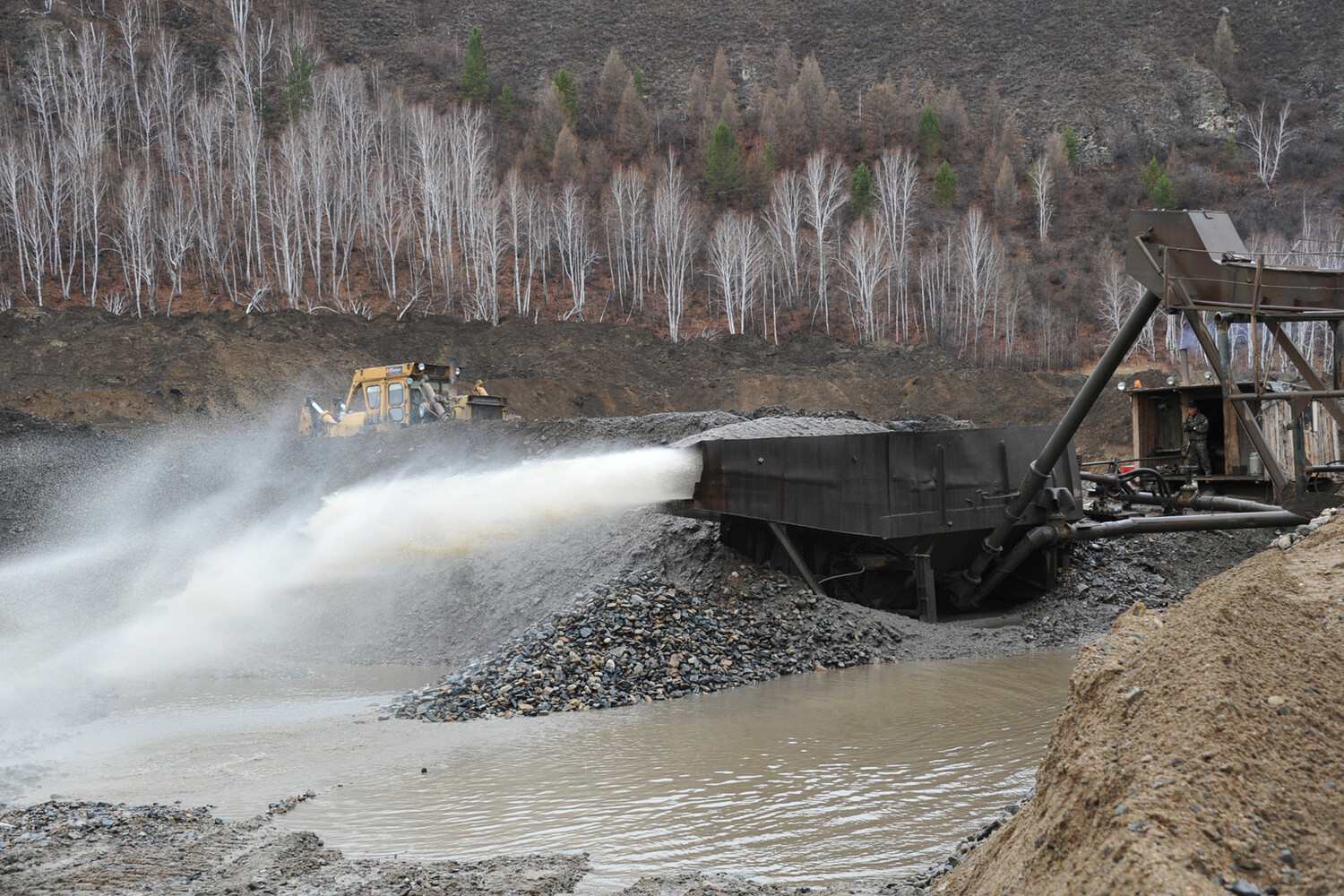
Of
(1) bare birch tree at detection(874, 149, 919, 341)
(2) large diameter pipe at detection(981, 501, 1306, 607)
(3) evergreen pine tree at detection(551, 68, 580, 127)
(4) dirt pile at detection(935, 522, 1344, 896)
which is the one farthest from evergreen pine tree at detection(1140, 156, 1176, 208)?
(4) dirt pile at detection(935, 522, 1344, 896)

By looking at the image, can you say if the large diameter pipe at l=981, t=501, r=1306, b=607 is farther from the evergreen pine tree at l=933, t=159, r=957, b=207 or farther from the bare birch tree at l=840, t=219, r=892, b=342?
the evergreen pine tree at l=933, t=159, r=957, b=207

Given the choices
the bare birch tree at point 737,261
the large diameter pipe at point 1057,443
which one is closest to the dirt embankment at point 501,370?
the bare birch tree at point 737,261

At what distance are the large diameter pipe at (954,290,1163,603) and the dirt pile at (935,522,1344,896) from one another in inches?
276

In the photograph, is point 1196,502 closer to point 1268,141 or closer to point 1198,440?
point 1198,440

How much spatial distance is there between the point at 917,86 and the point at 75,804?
85775 millimetres

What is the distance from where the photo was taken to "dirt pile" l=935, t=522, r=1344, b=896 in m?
3.01

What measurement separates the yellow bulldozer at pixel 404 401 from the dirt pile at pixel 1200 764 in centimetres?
2293

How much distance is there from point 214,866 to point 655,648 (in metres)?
6.04

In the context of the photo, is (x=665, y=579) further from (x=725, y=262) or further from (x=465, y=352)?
(x=725, y=262)

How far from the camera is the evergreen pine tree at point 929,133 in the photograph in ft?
240

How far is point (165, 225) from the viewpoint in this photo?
52.3 metres

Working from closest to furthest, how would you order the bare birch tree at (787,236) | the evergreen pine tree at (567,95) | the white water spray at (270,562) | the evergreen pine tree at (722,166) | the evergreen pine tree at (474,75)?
the white water spray at (270,562)
the bare birch tree at (787,236)
the evergreen pine tree at (722,166)
the evergreen pine tree at (567,95)
the evergreen pine tree at (474,75)

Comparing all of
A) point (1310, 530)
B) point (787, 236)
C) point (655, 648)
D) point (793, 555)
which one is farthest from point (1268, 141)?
point (1310, 530)

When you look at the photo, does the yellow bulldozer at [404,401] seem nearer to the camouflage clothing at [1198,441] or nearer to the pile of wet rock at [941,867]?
the camouflage clothing at [1198,441]
